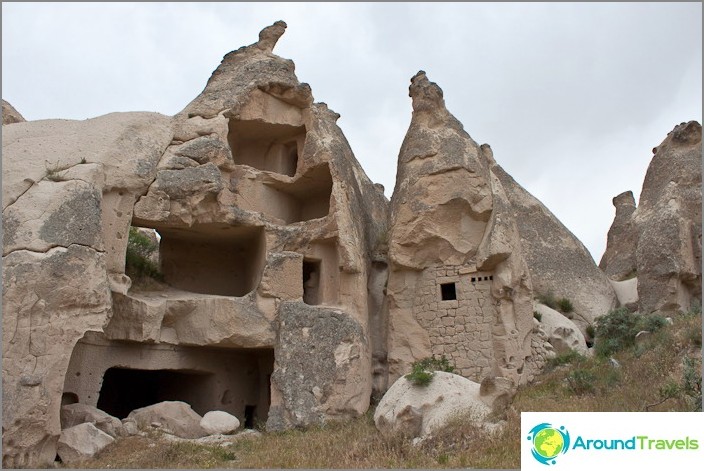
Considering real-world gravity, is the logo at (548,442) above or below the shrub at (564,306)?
below

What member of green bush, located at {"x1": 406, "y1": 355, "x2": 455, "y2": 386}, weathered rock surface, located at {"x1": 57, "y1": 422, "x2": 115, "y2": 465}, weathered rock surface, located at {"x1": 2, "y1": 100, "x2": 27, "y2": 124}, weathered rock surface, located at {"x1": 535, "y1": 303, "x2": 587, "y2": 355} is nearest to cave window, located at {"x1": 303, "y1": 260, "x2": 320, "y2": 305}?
green bush, located at {"x1": 406, "y1": 355, "x2": 455, "y2": 386}

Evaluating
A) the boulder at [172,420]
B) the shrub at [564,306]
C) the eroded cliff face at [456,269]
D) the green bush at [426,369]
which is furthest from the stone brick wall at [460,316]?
the shrub at [564,306]

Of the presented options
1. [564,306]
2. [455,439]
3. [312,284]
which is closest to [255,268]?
[312,284]

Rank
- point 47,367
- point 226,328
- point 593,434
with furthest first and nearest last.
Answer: point 226,328 < point 47,367 < point 593,434

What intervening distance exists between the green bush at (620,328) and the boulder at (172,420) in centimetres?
695

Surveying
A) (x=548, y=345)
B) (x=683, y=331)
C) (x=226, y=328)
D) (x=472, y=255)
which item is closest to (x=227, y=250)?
(x=226, y=328)

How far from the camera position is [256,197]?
41.3 ft

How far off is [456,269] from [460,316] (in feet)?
2.84

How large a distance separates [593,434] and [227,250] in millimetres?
8989

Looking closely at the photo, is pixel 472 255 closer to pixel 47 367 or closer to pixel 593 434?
pixel 593 434

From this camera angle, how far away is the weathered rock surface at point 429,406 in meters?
8.35

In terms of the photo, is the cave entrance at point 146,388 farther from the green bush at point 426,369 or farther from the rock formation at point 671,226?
the rock formation at point 671,226

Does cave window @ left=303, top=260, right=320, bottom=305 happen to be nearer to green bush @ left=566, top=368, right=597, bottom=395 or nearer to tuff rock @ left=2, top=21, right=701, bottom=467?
tuff rock @ left=2, top=21, right=701, bottom=467

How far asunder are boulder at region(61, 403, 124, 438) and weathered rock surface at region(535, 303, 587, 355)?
8059mm
